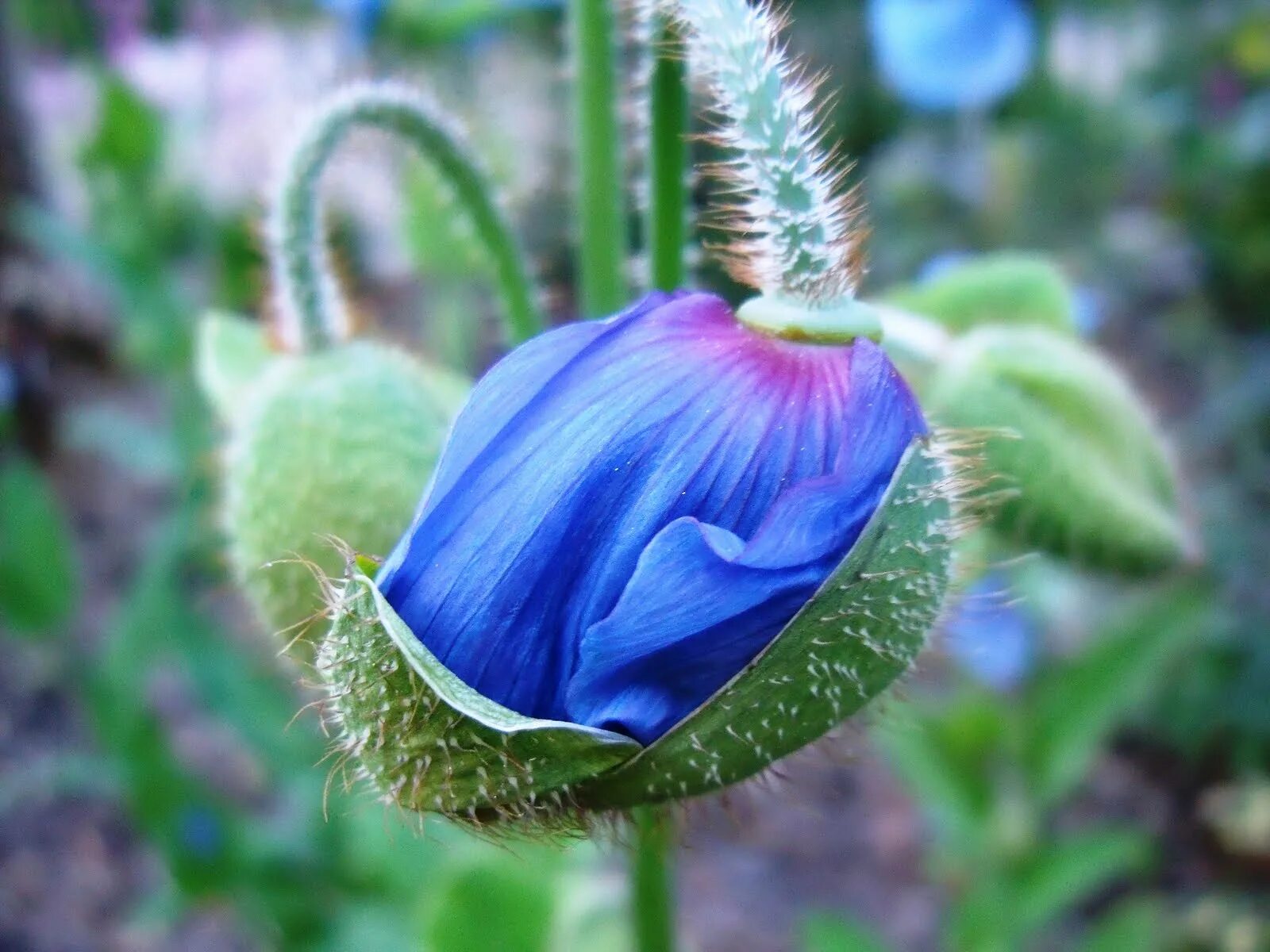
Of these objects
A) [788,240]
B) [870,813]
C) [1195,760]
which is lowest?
[870,813]

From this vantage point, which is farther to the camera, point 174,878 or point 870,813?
point 870,813

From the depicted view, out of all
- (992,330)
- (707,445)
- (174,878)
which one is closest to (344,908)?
(174,878)

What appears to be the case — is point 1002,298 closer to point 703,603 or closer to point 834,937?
point 703,603

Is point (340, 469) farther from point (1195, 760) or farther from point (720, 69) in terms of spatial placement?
point (1195, 760)

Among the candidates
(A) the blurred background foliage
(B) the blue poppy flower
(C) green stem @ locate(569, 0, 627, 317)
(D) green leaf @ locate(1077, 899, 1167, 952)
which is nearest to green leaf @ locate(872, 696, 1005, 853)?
(A) the blurred background foliage

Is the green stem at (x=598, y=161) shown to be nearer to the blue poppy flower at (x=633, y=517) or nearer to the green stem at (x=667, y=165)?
the green stem at (x=667, y=165)

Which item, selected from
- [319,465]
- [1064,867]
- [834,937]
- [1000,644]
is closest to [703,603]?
[319,465]
